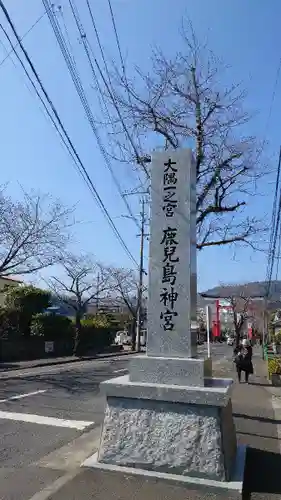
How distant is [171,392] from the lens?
16.1 feet

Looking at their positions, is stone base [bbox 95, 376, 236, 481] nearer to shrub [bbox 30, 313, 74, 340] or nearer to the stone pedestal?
the stone pedestal

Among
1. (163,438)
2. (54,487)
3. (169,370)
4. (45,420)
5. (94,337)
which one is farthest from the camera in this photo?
(94,337)

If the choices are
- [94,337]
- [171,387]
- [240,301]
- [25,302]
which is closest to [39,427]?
[171,387]

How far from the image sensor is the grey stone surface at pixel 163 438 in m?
4.69

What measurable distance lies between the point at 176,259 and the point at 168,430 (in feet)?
6.86

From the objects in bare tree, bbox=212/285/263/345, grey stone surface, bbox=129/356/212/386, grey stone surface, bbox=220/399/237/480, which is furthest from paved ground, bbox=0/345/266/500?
bare tree, bbox=212/285/263/345

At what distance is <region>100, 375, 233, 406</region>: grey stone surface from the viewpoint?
4758 mm

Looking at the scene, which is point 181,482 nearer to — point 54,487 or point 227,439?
point 227,439

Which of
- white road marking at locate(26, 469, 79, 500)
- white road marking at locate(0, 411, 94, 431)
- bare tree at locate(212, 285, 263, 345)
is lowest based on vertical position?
white road marking at locate(26, 469, 79, 500)

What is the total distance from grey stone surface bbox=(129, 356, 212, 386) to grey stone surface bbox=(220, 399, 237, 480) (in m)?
0.46

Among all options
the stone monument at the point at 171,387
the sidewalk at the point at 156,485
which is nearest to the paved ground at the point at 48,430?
the sidewalk at the point at 156,485

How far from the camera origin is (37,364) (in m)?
23.0

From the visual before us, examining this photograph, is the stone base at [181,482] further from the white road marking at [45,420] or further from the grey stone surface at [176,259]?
the white road marking at [45,420]

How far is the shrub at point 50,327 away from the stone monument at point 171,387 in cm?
2661
